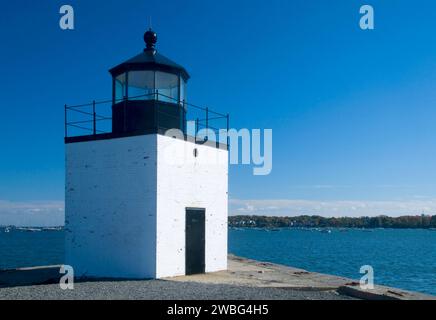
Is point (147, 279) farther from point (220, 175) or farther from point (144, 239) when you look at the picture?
point (220, 175)

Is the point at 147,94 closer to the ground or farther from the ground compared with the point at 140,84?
closer to the ground

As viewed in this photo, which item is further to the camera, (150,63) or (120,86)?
(120,86)

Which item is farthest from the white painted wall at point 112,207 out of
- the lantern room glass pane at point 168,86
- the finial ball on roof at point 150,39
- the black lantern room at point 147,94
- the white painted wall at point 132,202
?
the finial ball on roof at point 150,39

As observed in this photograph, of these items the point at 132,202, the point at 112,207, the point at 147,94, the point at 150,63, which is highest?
the point at 150,63

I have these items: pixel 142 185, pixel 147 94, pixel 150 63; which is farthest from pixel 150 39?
pixel 142 185

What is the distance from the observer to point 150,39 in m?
14.5

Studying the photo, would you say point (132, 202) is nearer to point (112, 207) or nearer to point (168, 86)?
point (112, 207)

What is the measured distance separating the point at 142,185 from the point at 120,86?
10.4ft

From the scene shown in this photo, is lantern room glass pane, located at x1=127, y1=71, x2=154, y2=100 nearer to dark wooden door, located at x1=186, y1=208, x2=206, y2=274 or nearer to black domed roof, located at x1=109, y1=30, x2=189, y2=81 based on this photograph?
black domed roof, located at x1=109, y1=30, x2=189, y2=81

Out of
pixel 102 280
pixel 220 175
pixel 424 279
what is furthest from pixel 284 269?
pixel 424 279
